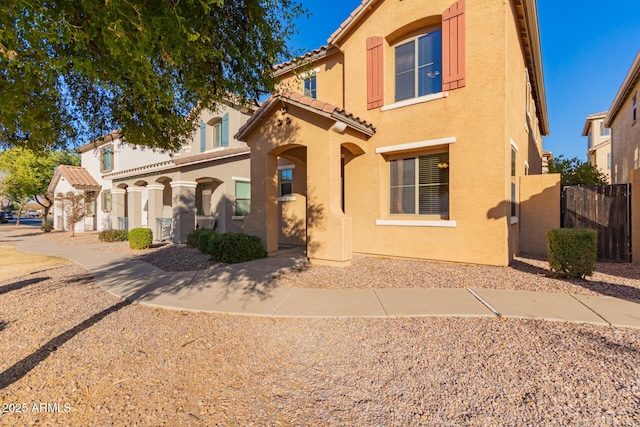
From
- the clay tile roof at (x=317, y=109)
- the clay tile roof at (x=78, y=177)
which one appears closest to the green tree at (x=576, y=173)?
the clay tile roof at (x=317, y=109)

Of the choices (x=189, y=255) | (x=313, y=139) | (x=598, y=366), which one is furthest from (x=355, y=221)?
(x=598, y=366)

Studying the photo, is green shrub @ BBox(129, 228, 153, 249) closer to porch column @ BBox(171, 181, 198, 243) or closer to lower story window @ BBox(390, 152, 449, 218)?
porch column @ BBox(171, 181, 198, 243)

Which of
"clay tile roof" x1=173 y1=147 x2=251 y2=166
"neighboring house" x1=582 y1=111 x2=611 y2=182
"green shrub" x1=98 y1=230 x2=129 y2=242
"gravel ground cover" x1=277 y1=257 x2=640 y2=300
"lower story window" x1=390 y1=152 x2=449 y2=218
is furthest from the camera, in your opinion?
"neighboring house" x1=582 y1=111 x2=611 y2=182

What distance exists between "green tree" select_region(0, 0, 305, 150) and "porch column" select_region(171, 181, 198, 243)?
698 cm

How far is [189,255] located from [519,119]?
12.4 metres

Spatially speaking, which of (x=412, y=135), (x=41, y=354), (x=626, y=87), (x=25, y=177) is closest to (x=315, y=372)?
(x=41, y=354)

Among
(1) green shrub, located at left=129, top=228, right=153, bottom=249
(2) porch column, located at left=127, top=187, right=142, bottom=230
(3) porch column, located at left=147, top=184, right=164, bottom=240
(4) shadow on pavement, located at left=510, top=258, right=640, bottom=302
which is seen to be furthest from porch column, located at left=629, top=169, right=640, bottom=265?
(2) porch column, located at left=127, top=187, right=142, bottom=230

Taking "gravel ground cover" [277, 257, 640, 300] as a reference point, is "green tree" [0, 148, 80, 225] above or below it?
above

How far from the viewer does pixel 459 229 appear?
26.4 feet

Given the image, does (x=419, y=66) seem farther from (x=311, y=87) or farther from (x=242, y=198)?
(x=242, y=198)

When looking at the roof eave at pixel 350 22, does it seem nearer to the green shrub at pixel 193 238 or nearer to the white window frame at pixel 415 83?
the white window frame at pixel 415 83

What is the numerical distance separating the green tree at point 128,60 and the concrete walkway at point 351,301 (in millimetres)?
3430

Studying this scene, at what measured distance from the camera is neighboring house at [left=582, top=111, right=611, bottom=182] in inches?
1082

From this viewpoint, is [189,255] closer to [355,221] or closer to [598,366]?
[355,221]
